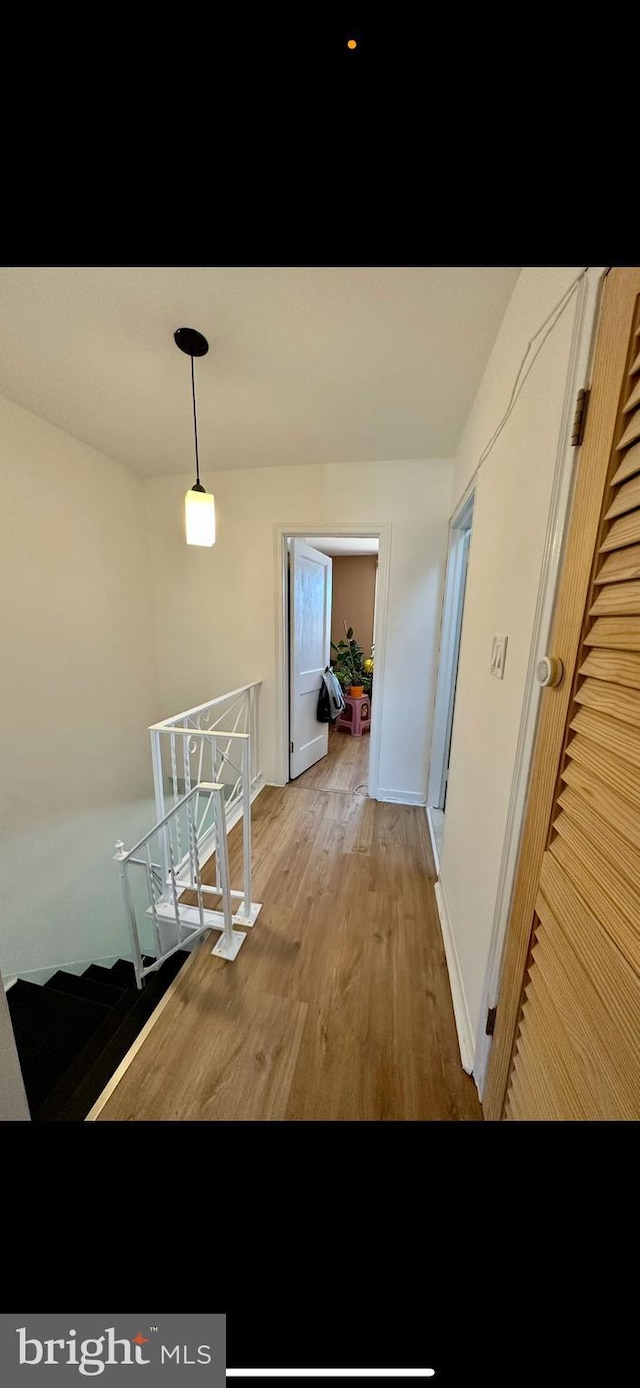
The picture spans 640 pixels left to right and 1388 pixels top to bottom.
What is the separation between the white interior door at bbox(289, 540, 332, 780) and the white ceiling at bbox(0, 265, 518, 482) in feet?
2.46

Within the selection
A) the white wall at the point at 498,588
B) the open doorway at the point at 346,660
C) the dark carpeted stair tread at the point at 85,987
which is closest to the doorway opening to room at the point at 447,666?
the open doorway at the point at 346,660

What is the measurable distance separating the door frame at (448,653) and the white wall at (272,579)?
8 centimetres

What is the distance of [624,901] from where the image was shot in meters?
0.40

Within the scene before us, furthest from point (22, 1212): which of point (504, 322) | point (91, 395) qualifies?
point (91, 395)

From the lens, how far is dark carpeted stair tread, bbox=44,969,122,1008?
1.91 metres

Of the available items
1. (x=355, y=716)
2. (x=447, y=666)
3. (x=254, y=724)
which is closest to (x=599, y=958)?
(x=447, y=666)

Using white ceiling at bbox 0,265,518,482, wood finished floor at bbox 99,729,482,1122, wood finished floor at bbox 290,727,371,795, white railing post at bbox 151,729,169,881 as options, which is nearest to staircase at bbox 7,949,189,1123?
wood finished floor at bbox 99,729,482,1122

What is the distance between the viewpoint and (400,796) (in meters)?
2.48

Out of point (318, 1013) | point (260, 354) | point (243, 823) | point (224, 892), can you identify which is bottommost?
point (318, 1013)

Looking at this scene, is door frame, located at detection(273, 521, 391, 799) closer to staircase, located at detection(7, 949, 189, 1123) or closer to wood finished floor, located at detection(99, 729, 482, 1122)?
wood finished floor, located at detection(99, 729, 482, 1122)

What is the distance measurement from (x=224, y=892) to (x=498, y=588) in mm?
1468

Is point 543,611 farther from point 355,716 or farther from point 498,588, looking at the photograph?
point 355,716

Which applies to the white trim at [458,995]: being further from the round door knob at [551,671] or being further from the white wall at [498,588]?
the round door knob at [551,671]
